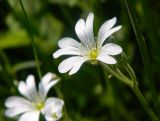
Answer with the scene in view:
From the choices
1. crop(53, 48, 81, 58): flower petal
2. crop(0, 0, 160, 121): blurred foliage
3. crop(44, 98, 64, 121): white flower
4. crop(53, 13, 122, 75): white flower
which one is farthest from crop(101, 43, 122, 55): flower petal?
crop(0, 0, 160, 121): blurred foliage

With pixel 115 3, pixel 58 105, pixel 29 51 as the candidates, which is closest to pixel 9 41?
pixel 29 51

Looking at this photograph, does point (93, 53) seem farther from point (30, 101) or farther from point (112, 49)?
point (30, 101)

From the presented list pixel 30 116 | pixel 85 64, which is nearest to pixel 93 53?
pixel 30 116

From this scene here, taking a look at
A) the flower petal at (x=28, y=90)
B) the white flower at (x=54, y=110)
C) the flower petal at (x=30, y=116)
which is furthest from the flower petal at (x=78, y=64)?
the flower petal at (x=28, y=90)

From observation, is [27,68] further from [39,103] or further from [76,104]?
[39,103]

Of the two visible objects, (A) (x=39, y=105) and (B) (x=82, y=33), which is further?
(A) (x=39, y=105)

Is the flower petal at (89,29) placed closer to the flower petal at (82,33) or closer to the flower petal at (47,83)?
the flower petal at (82,33)
